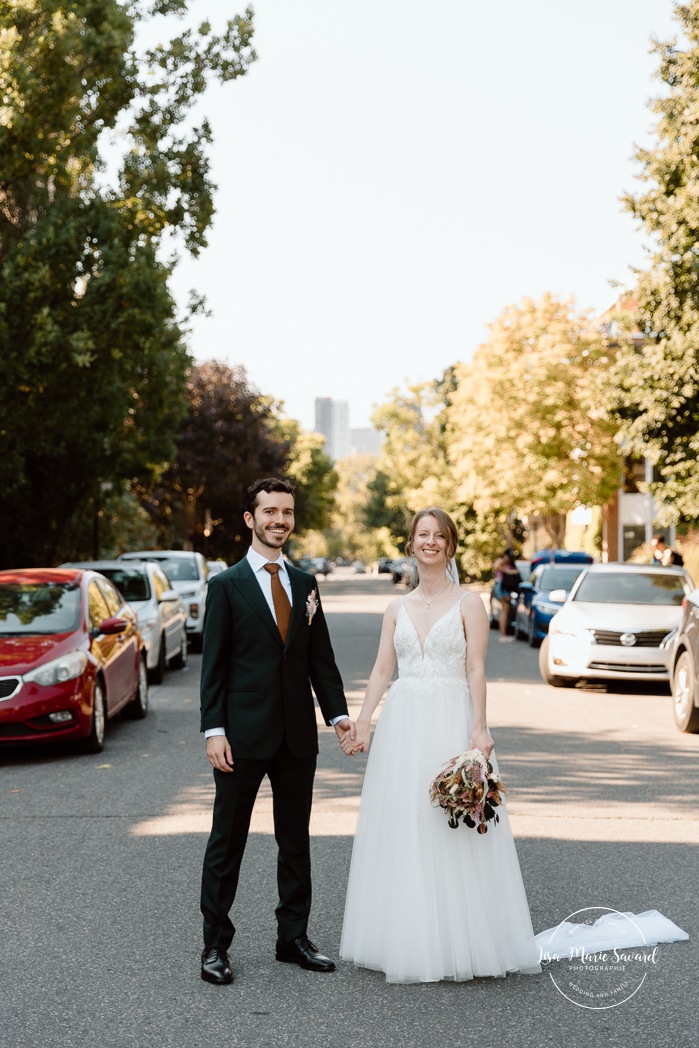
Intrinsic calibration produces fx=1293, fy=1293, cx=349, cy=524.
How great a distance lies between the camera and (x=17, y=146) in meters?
20.2

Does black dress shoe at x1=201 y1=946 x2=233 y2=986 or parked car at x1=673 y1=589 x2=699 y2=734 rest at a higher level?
parked car at x1=673 y1=589 x2=699 y2=734

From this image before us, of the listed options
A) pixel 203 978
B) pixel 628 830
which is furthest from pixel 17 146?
pixel 203 978

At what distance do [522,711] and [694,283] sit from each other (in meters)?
10.2

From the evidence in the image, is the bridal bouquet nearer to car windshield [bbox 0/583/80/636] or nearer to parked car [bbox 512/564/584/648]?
car windshield [bbox 0/583/80/636]

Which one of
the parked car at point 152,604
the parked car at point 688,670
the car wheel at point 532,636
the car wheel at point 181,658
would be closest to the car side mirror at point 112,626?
the parked car at point 152,604

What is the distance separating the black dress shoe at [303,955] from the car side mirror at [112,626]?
250 inches

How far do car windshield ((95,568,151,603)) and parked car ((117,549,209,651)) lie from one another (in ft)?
12.7

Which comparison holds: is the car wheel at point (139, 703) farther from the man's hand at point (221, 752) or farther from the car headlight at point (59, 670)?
the man's hand at point (221, 752)

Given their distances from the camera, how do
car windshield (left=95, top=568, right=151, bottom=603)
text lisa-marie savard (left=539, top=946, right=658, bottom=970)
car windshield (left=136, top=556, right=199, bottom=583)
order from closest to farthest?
text lisa-marie savard (left=539, top=946, right=658, bottom=970)
car windshield (left=95, top=568, right=151, bottom=603)
car windshield (left=136, top=556, right=199, bottom=583)

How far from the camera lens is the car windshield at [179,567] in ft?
74.2

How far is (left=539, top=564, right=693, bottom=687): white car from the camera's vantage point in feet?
49.5

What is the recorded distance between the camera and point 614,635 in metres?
15.1

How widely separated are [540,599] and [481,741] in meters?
17.3

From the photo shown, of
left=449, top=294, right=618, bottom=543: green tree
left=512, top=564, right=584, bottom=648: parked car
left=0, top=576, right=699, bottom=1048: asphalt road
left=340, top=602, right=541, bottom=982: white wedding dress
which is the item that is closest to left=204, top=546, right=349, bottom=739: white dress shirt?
left=340, top=602, right=541, bottom=982: white wedding dress
